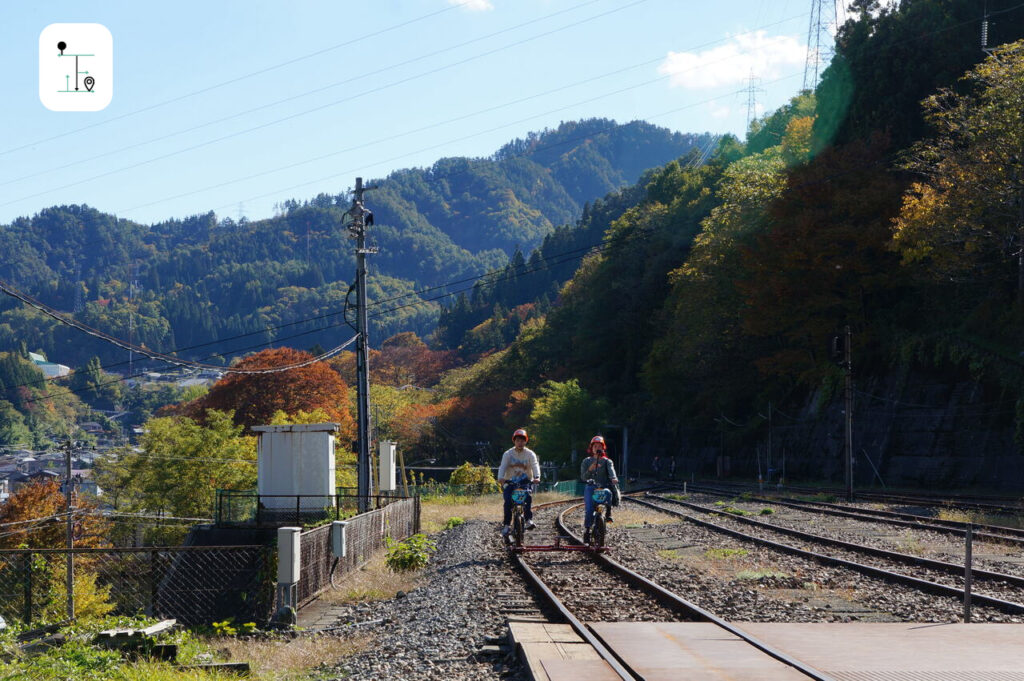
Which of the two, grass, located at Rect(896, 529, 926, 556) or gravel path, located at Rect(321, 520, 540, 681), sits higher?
gravel path, located at Rect(321, 520, 540, 681)

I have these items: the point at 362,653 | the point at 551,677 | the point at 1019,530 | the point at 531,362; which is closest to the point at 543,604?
the point at 362,653

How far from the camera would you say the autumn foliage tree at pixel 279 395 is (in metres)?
81.9

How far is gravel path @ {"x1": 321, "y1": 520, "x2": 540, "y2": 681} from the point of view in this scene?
7867mm

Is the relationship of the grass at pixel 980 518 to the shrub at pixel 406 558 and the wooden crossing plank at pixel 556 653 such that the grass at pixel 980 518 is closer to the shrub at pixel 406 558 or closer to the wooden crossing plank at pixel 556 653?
the shrub at pixel 406 558

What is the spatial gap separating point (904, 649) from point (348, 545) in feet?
31.0

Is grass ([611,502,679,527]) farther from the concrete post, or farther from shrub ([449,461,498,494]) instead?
shrub ([449,461,498,494])

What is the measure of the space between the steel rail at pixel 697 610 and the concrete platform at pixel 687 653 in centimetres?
5

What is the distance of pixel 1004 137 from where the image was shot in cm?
3281

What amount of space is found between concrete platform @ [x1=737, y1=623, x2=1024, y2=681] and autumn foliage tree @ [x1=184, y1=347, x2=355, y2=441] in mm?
73943

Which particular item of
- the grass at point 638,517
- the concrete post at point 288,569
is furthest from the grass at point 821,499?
the concrete post at point 288,569

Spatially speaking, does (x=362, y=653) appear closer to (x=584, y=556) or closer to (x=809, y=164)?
(x=584, y=556)

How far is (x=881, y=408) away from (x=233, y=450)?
3633cm

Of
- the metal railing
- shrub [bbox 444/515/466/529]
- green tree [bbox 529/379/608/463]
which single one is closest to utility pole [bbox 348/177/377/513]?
shrub [bbox 444/515/466/529]

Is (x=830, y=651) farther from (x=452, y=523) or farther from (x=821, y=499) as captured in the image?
(x=821, y=499)
